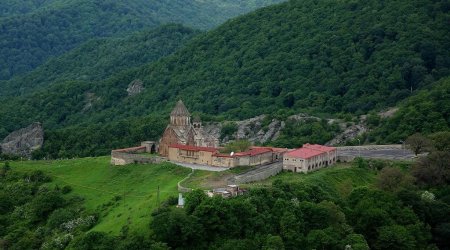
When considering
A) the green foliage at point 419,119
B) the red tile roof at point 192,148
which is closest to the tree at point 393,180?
the red tile roof at point 192,148

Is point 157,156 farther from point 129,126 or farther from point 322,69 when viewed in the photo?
point 322,69

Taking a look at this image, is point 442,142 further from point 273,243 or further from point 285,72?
point 285,72

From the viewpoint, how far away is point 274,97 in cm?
16188

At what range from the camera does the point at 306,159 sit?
291 feet

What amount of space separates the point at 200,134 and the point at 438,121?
39070mm

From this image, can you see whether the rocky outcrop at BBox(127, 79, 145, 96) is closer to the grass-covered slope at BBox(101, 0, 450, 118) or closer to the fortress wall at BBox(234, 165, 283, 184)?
the grass-covered slope at BBox(101, 0, 450, 118)

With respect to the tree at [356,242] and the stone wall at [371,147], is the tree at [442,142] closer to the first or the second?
the stone wall at [371,147]

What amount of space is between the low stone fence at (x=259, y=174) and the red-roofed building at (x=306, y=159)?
135 cm

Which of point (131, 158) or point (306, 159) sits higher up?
point (306, 159)

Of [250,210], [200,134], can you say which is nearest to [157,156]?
[200,134]

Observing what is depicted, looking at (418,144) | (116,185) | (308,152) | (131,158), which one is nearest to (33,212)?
(116,185)

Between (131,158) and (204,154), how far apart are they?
424 inches

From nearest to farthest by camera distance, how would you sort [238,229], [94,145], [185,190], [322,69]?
[238,229], [185,190], [94,145], [322,69]

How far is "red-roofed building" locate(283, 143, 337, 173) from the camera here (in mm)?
89062
